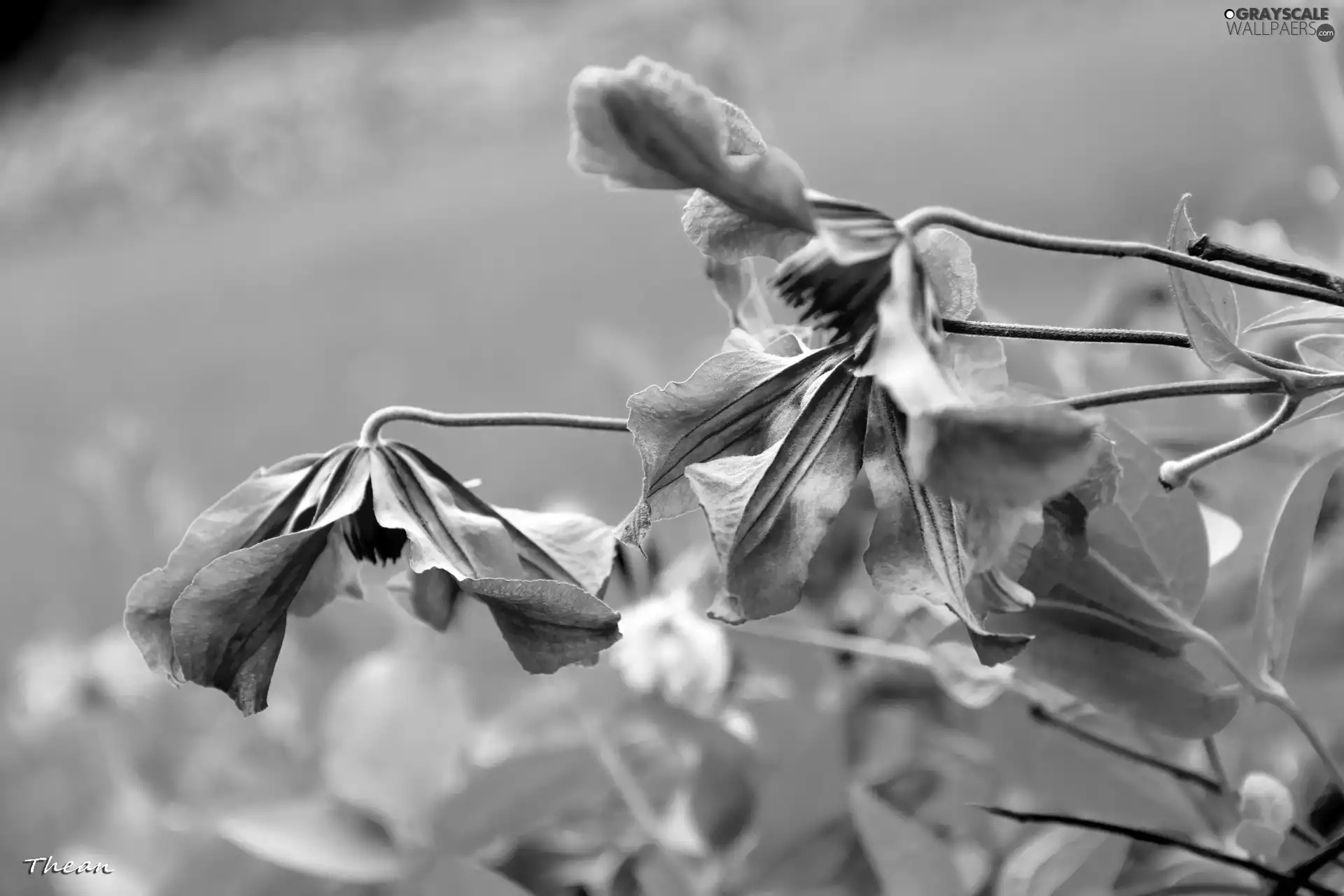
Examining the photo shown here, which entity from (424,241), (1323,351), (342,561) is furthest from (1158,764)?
(424,241)

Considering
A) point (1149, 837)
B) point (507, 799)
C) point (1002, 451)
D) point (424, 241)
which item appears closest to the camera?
point (1002, 451)

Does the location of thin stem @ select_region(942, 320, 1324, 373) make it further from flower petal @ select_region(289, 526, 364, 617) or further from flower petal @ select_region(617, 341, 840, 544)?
flower petal @ select_region(289, 526, 364, 617)

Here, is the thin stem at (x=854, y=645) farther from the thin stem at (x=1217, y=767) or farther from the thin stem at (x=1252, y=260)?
the thin stem at (x=1252, y=260)

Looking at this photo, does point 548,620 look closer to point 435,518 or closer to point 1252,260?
point 435,518

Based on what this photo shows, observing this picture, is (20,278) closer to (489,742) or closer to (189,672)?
(489,742)

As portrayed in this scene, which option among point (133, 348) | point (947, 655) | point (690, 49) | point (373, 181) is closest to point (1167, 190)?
point (690, 49)

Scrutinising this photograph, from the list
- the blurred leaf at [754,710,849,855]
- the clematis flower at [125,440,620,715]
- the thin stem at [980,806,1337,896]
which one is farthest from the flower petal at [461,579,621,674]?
the blurred leaf at [754,710,849,855]
